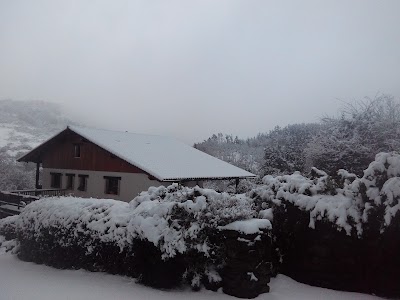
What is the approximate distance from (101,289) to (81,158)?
1891 centimetres

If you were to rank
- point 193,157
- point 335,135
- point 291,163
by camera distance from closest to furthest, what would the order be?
point 335,135 → point 193,157 → point 291,163

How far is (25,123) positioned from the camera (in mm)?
42250

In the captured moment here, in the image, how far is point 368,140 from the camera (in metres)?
21.8

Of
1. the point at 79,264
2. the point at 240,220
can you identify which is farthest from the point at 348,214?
the point at 79,264

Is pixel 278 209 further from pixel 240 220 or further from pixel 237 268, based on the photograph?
pixel 237 268

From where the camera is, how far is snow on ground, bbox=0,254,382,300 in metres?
6.16

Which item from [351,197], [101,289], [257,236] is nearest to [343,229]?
[351,197]

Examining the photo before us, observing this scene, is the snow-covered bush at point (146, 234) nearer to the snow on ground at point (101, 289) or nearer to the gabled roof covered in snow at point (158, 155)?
the snow on ground at point (101, 289)

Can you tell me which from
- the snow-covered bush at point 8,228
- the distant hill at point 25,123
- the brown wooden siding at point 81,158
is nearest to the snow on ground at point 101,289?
the snow-covered bush at point 8,228

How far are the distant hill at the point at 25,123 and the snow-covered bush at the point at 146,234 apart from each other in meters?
29.5

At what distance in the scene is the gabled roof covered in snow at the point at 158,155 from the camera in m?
20.6

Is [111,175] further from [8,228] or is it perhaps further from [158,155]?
[8,228]

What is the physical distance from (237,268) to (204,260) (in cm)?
65

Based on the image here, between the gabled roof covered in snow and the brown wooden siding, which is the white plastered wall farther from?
the gabled roof covered in snow
